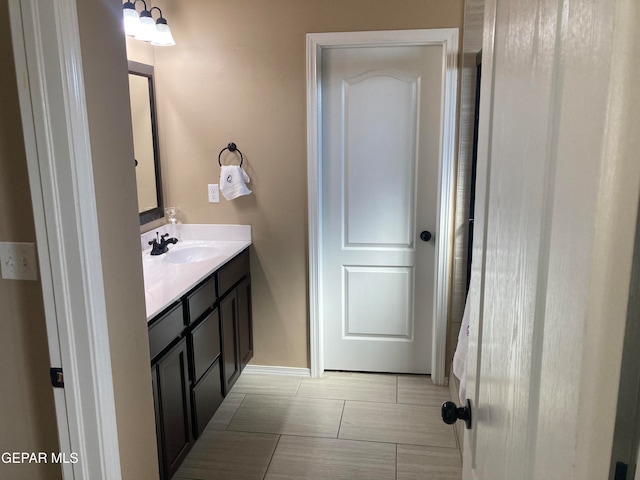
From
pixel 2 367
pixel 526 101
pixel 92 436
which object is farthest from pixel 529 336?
pixel 2 367

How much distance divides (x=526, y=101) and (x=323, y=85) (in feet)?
8.05

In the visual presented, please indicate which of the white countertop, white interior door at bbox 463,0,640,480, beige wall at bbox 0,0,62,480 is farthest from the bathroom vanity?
white interior door at bbox 463,0,640,480

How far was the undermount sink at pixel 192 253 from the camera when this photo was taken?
9.73 feet

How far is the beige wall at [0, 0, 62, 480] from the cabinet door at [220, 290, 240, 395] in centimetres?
134

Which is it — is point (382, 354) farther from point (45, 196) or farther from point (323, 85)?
point (45, 196)

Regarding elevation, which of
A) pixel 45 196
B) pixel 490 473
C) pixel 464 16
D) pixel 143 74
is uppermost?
pixel 464 16

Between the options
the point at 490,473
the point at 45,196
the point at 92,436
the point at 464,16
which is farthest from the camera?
the point at 464,16

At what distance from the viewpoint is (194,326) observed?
2.37 metres

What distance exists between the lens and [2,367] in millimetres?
1385

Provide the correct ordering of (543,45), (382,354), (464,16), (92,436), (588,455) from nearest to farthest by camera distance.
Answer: (588,455), (543,45), (92,436), (464,16), (382,354)

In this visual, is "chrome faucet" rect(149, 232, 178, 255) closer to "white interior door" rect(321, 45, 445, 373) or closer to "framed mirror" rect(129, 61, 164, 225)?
"framed mirror" rect(129, 61, 164, 225)

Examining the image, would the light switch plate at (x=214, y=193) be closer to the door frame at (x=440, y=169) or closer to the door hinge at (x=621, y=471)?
the door frame at (x=440, y=169)

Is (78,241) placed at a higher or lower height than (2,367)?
higher

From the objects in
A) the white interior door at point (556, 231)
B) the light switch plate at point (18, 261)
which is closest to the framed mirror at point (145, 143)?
the light switch plate at point (18, 261)
